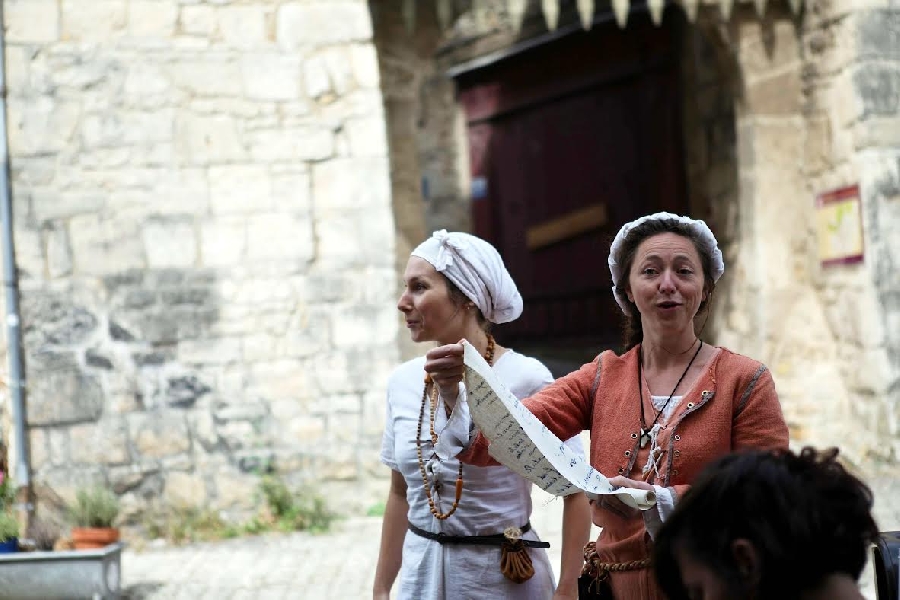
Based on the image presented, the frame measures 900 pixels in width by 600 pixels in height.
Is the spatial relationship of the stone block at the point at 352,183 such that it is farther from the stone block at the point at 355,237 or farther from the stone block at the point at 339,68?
the stone block at the point at 339,68

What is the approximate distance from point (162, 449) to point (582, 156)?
450cm

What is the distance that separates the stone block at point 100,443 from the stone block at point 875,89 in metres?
4.35

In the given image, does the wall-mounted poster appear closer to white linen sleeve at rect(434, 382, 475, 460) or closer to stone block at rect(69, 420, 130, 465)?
stone block at rect(69, 420, 130, 465)

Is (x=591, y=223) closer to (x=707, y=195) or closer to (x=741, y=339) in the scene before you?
(x=707, y=195)

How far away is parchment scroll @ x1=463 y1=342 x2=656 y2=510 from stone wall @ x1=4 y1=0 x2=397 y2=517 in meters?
4.34

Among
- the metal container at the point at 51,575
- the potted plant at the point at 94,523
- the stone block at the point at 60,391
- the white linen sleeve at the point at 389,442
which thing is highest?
the white linen sleeve at the point at 389,442

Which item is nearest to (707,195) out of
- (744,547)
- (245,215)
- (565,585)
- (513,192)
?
(513,192)

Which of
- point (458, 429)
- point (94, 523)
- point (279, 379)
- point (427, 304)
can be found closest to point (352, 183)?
point (279, 379)

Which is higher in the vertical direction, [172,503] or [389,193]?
[389,193]

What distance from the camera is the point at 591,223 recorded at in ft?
30.6

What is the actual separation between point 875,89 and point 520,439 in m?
5.37

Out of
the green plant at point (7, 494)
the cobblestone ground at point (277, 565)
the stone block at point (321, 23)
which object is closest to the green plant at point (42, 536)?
the cobblestone ground at point (277, 565)

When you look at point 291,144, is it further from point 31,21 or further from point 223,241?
point 31,21

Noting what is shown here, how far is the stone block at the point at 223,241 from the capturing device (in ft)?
20.2
